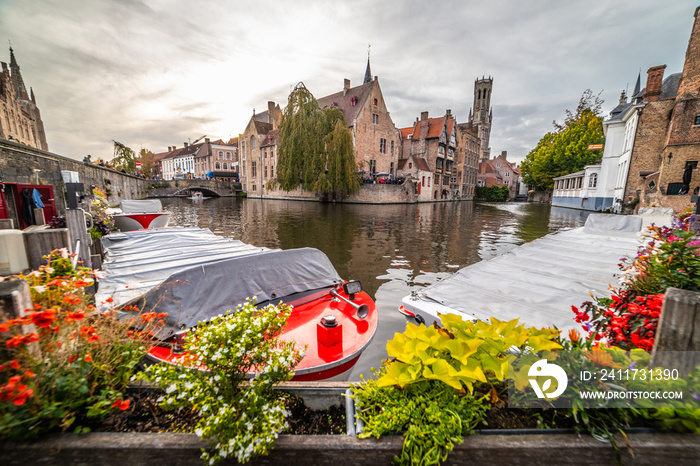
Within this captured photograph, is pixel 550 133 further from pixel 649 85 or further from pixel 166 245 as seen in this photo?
pixel 166 245

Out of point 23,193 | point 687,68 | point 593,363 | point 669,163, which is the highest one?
point 687,68

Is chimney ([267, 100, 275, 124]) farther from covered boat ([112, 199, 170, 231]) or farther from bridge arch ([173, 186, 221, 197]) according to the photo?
covered boat ([112, 199, 170, 231])

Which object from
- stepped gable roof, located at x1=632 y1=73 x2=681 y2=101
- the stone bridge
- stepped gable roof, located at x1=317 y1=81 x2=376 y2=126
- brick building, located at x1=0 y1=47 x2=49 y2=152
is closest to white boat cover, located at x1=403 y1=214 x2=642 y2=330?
the stone bridge

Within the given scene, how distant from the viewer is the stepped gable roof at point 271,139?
44966mm

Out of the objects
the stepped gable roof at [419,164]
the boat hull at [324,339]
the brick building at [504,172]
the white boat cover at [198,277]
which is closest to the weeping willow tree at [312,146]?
the stepped gable roof at [419,164]

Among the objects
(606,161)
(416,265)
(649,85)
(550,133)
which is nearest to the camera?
(416,265)

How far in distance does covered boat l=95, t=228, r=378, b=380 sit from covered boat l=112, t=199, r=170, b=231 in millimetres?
6510

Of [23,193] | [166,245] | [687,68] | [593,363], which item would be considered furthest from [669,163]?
[23,193]

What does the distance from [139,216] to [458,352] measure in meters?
13.5

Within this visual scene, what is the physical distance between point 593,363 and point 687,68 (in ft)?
97.8

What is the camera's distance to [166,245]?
6328 millimetres

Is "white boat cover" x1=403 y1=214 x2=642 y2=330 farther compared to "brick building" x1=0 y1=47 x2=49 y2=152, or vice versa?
"brick building" x1=0 y1=47 x2=49 y2=152

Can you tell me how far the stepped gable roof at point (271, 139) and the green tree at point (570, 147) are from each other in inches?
1640

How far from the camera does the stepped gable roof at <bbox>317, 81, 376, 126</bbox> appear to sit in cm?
3778
